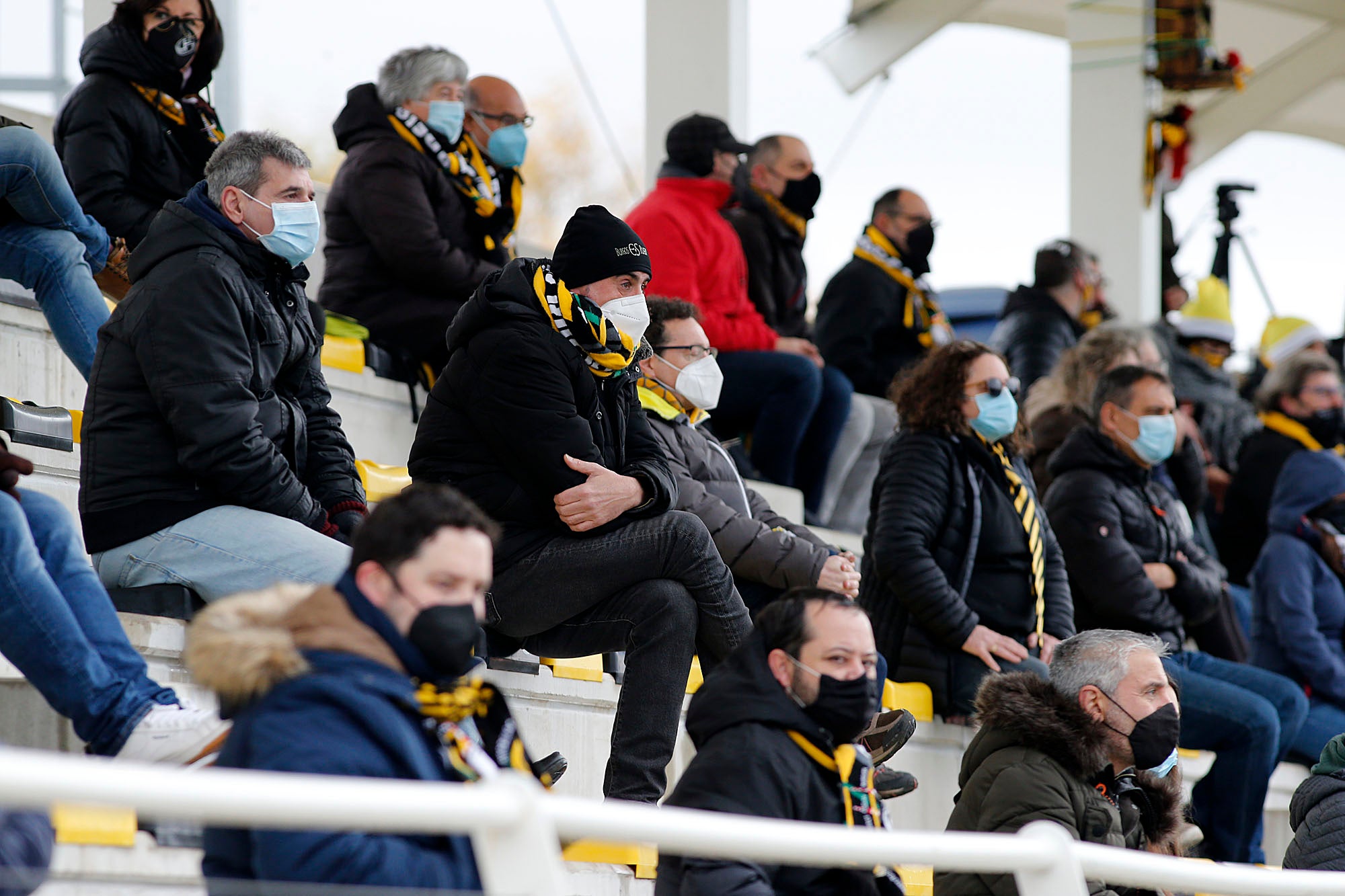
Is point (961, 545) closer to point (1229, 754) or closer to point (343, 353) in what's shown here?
point (1229, 754)

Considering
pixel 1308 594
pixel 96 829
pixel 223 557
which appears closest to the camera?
pixel 96 829

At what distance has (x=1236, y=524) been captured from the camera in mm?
7980

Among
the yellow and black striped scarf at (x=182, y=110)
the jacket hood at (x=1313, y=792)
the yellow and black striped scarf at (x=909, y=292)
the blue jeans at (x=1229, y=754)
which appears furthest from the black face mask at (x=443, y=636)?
the yellow and black striped scarf at (x=909, y=292)

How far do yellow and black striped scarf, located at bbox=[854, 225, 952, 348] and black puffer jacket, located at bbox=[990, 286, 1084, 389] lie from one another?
0.45m

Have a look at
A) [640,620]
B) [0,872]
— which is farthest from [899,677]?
[0,872]

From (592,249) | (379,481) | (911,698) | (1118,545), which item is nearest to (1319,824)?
(911,698)

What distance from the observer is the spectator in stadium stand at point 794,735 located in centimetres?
317

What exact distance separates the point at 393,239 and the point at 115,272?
3.04ft

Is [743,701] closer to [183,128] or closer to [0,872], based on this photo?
[0,872]

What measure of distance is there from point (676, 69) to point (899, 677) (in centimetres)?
466

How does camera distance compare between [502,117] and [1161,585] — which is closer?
[1161,585]

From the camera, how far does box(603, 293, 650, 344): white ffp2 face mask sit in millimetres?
4387

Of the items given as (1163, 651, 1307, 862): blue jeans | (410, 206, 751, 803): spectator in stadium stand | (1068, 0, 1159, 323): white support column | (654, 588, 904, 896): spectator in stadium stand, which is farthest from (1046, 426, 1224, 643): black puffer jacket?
(1068, 0, 1159, 323): white support column

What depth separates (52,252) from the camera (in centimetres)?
489
